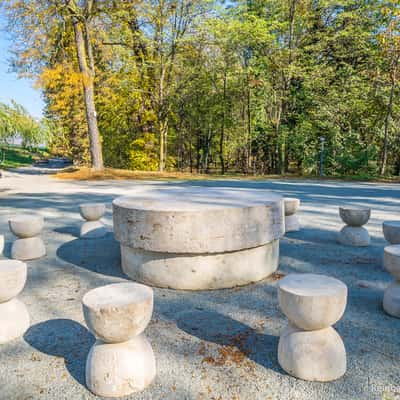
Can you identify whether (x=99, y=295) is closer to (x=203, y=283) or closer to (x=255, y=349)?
(x=255, y=349)

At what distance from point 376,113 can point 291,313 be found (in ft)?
71.3

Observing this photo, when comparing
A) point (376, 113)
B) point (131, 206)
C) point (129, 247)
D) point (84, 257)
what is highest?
point (376, 113)

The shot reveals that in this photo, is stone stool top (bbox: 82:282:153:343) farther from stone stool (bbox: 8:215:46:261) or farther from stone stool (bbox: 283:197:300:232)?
stone stool (bbox: 283:197:300:232)

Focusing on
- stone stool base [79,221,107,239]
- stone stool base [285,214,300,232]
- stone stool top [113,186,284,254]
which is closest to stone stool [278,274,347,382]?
stone stool top [113,186,284,254]

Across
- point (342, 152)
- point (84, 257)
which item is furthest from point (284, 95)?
point (84, 257)

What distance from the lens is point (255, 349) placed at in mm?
2537

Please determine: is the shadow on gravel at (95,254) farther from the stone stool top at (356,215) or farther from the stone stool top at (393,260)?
the stone stool top at (356,215)

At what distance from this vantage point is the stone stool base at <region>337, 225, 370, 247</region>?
206 inches

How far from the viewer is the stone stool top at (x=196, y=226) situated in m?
3.37

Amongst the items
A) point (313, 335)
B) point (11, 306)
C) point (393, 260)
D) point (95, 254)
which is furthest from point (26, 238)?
point (393, 260)

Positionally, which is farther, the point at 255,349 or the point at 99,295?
the point at 255,349

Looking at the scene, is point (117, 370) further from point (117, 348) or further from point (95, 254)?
point (95, 254)

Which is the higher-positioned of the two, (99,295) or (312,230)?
(99,295)

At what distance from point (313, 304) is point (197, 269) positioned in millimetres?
1535
